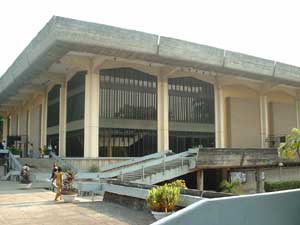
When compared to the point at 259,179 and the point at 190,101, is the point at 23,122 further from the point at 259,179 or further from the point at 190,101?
the point at 259,179

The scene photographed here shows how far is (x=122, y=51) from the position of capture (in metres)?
26.2

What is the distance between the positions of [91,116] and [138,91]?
5.10 m

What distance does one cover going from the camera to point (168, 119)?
3475cm

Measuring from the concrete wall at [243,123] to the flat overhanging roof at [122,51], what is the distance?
5.70 metres

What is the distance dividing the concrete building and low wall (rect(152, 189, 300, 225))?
759 inches

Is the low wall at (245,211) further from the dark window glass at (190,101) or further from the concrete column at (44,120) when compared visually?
the concrete column at (44,120)

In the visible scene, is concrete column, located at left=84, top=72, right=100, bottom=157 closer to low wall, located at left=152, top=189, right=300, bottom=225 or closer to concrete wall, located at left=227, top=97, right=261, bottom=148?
concrete wall, located at left=227, top=97, right=261, bottom=148

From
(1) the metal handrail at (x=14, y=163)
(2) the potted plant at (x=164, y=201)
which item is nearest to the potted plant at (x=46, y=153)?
(1) the metal handrail at (x=14, y=163)

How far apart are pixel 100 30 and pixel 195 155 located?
1074 cm

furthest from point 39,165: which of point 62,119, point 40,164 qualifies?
point 62,119

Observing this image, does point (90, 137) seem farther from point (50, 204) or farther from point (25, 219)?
point (25, 219)

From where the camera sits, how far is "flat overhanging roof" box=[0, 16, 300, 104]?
23.8 metres

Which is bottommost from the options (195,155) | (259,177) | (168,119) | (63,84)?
(259,177)

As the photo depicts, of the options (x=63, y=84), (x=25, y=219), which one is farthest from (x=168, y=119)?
(x=25, y=219)
